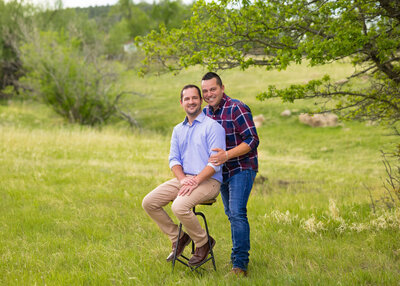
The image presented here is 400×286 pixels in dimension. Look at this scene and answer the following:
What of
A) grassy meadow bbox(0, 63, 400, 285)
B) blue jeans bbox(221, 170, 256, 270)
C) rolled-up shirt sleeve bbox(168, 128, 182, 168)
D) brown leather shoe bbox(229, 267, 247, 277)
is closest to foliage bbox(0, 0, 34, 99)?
grassy meadow bbox(0, 63, 400, 285)

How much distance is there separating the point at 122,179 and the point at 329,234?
260 inches

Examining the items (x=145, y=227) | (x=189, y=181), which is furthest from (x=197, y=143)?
(x=145, y=227)

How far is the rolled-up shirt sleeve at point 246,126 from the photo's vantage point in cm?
455

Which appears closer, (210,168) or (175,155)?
(210,168)

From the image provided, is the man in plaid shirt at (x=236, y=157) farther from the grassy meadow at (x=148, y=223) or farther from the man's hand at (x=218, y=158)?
the grassy meadow at (x=148, y=223)

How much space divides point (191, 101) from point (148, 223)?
336cm

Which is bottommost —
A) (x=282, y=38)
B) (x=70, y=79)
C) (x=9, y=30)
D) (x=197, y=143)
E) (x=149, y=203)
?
(x=149, y=203)

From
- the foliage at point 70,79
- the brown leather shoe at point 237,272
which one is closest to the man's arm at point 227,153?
the brown leather shoe at point 237,272

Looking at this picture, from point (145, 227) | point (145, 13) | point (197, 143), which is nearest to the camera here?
point (197, 143)

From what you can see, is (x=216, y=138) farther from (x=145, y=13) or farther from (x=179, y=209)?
(x=145, y=13)

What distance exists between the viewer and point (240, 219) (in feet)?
14.6

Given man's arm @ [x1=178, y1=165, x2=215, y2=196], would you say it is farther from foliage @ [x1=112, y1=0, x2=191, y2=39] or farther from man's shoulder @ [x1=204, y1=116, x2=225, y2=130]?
foliage @ [x1=112, y1=0, x2=191, y2=39]

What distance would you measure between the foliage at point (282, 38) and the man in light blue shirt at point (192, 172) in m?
2.75

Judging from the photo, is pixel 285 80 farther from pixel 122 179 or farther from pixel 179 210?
pixel 179 210
